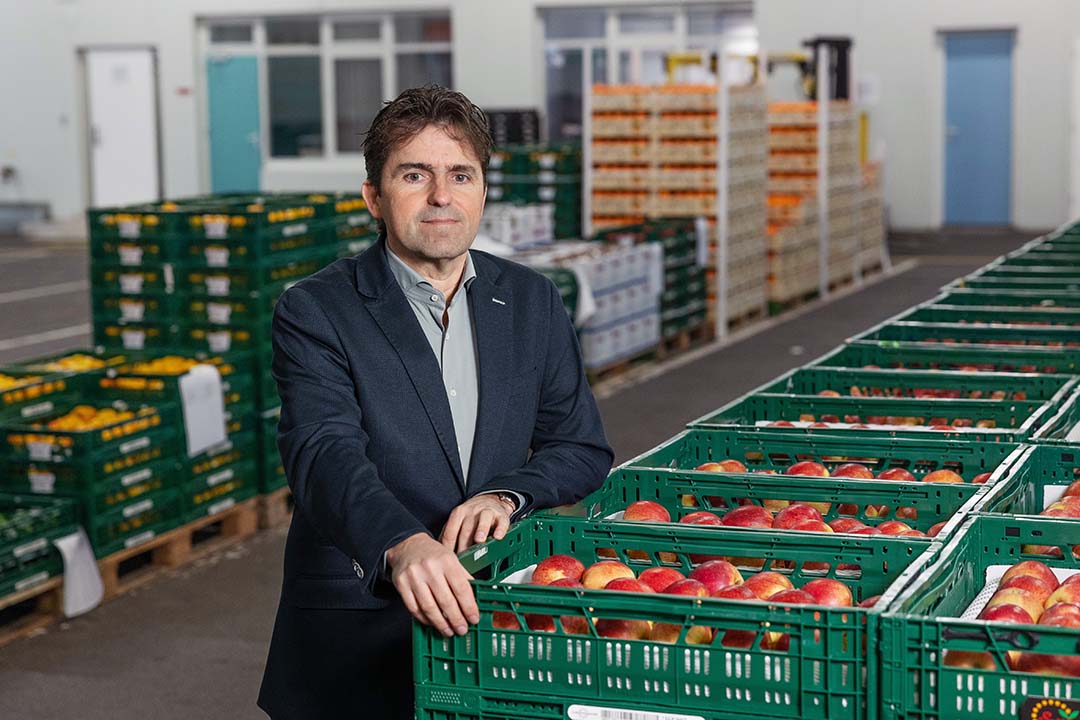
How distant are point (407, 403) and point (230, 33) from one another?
71.5 feet

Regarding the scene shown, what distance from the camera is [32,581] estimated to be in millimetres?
5805

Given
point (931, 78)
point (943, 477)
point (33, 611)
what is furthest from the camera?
point (931, 78)

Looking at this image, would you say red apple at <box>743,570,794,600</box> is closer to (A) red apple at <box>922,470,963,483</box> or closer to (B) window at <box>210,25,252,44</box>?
(A) red apple at <box>922,470,963,483</box>

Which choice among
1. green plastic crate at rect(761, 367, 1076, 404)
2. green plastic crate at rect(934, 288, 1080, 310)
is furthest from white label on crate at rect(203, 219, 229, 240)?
green plastic crate at rect(761, 367, 1076, 404)

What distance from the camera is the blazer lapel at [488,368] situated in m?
2.69

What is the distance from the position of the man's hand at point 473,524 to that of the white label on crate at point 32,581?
12.1 ft

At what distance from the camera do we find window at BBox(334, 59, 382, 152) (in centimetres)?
2306

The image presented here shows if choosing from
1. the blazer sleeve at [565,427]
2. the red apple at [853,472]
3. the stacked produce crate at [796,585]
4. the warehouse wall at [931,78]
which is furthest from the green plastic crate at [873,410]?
the warehouse wall at [931,78]

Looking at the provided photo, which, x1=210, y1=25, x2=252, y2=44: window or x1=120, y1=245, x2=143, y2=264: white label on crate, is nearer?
x1=120, y1=245, x2=143, y2=264: white label on crate

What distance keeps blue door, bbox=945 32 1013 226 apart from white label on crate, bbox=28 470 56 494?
57.4ft

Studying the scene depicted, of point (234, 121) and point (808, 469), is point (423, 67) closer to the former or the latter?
point (234, 121)

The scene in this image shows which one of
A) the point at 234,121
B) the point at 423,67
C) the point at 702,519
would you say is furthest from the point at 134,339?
the point at 234,121

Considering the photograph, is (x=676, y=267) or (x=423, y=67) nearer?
(x=676, y=267)

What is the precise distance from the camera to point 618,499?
10.3 feet
